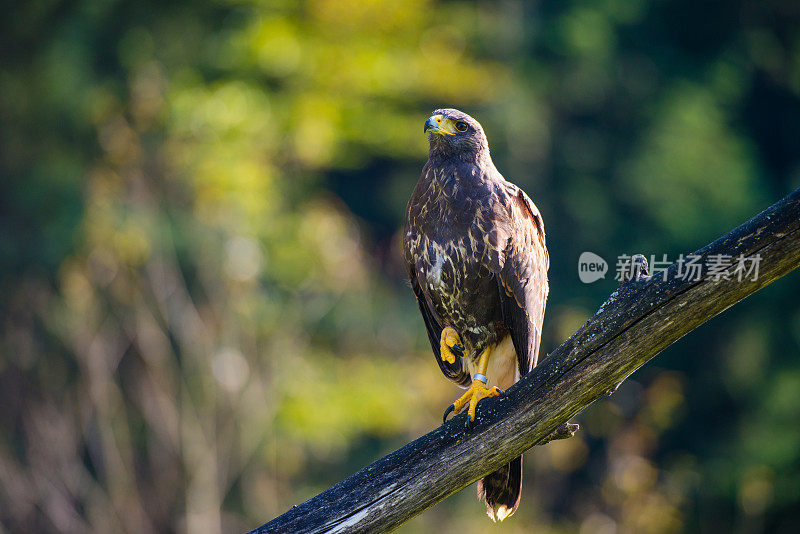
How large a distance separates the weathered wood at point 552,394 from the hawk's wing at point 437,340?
80 cm

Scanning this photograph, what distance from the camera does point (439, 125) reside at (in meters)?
3.33

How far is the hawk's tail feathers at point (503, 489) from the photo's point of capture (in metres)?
2.96

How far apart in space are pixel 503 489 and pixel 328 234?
16.0 feet

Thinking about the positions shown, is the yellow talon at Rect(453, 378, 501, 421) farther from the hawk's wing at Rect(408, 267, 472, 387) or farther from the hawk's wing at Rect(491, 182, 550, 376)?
the hawk's wing at Rect(408, 267, 472, 387)

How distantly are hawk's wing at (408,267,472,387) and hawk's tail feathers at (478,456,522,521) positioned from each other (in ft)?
1.84

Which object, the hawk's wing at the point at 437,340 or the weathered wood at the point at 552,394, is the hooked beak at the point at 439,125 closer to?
the hawk's wing at the point at 437,340

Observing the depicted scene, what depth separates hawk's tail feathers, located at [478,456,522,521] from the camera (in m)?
2.96

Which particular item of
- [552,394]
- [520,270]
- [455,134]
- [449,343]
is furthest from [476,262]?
[552,394]

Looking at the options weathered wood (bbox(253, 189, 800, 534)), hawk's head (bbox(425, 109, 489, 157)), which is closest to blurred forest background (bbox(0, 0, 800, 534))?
hawk's head (bbox(425, 109, 489, 157))

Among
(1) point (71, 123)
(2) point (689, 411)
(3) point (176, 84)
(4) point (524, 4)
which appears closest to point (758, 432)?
(2) point (689, 411)

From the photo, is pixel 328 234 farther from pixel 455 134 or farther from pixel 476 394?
pixel 476 394

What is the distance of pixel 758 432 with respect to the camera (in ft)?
29.2

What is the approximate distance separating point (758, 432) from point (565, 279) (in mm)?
2556

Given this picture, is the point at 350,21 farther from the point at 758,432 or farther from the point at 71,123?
the point at 758,432
